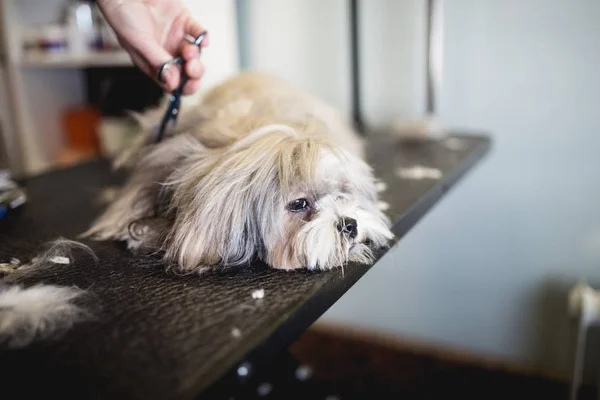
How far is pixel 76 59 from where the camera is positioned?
1884mm

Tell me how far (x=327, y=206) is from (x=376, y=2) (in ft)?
3.37

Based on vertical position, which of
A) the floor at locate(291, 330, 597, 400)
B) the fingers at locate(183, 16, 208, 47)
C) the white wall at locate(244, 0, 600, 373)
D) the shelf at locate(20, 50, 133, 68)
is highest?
the fingers at locate(183, 16, 208, 47)

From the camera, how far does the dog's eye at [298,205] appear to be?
2.86ft

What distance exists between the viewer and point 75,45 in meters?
1.93

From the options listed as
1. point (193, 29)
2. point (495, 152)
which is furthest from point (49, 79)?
point (495, 152)

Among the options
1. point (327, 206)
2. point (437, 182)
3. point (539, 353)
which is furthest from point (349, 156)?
point (539, 353)

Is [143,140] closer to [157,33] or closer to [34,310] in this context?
[157,33]

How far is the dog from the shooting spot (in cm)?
83

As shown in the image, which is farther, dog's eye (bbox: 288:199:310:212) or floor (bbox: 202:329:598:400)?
floor (bbox: 202:329:598:400)

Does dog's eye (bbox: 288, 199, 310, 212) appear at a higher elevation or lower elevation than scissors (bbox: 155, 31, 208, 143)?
lower

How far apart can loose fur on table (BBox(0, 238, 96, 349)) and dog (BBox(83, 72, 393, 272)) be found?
157mm

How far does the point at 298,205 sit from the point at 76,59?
132 centimetres

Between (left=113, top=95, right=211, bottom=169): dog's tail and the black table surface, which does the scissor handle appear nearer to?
(left=113, top=95, right=211, bottom=169): dog's tail

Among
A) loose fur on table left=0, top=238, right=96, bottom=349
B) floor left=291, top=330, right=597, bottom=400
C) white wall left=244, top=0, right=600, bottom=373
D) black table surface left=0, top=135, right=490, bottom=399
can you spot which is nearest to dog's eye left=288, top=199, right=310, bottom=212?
black table surface left=0, top=135, right=490, bottom=399
